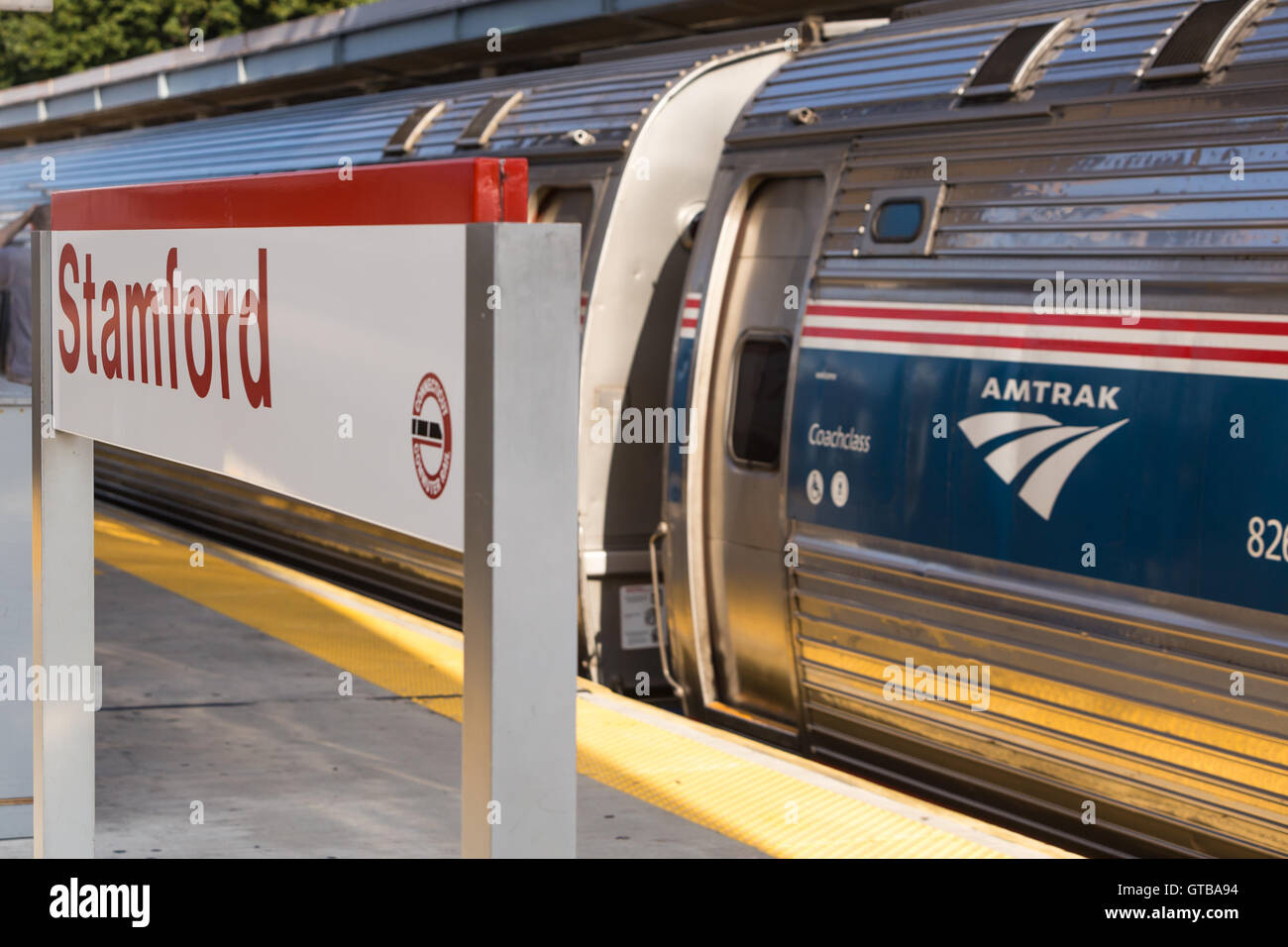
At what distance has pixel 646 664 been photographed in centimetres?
770

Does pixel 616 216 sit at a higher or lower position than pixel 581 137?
lower

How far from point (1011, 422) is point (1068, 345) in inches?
12.9

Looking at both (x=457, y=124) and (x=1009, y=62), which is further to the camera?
(x=457, y=124)

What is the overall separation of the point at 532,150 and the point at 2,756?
4.42 m

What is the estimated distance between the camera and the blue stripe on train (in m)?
4.29

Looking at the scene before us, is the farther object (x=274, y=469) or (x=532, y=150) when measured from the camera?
(x=532, y=150)

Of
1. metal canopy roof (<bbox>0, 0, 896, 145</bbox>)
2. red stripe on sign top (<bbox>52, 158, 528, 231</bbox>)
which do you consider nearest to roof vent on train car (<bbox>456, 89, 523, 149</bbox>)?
metal canopy roof (<bbox>0, 0, 896, 145</bbox>)

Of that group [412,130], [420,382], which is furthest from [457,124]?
[420,382]

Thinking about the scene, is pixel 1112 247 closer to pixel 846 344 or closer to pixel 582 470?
pixel 846 344

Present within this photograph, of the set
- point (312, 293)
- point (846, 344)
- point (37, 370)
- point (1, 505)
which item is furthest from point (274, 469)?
point (846, 344)

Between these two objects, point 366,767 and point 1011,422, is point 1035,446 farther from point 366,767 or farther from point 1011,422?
point 366,767

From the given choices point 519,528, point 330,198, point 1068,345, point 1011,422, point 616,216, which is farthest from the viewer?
point 616,216

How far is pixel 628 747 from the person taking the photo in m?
5.67

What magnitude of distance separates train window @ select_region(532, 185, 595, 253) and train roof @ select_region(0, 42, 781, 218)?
22 centimetres
